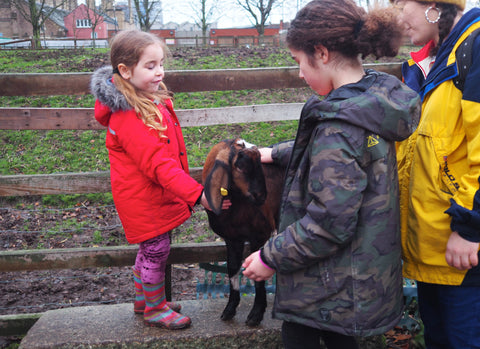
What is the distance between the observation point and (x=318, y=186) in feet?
5.25

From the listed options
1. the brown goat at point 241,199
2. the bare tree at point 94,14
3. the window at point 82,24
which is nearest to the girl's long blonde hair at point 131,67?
the brown goat at point 241,199

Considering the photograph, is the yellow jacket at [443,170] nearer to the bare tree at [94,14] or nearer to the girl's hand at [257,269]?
the girl's hand at [257,269]

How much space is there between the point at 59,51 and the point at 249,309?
45.4 feet

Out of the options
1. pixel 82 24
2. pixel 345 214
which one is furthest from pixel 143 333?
pixel 82 24

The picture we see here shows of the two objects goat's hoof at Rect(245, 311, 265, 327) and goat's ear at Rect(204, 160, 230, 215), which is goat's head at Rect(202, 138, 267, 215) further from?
goat's hoof at Rect(245, 311, 265, 327)

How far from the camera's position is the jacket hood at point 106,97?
243 centimetres

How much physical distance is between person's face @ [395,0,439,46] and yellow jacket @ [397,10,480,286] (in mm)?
100

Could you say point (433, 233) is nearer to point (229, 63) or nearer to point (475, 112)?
point (475, 112)

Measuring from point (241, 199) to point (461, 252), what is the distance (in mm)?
A: 1145

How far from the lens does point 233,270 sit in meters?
2.70

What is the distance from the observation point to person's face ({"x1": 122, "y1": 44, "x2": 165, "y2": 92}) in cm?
245

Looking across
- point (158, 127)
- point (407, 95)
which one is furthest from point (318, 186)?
point (158, 127)

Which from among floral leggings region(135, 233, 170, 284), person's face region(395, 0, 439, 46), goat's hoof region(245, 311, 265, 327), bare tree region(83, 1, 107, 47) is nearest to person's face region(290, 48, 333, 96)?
person's face region(395, 0, 439, 46)

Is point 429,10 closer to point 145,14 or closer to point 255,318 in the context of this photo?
point 255,318
